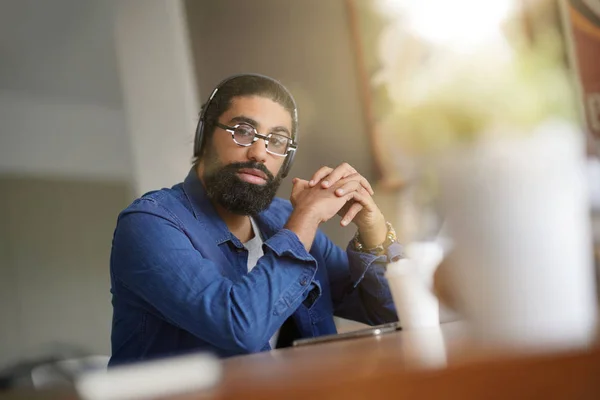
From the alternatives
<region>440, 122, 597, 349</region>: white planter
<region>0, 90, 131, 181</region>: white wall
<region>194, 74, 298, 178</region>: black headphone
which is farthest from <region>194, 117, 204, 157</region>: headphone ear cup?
<region>440, 122, 597, 349</region>: white planter

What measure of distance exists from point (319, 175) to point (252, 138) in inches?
4.7

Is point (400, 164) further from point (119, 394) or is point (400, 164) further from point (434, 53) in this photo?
point (119, 394)

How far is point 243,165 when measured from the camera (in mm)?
948

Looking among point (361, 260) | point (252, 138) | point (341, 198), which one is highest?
point (252, 138)

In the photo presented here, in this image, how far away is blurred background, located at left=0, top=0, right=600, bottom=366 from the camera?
80 centimetres

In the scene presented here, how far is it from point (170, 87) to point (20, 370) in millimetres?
453

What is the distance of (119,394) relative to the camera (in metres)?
0.44

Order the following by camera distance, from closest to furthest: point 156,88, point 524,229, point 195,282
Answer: point 524,229, point 195,282, point 156,88

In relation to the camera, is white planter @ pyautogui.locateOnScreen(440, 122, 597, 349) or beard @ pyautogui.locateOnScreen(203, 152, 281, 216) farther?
beard @ pyautogui.locateOnScreen(203, 152, 281, 216)

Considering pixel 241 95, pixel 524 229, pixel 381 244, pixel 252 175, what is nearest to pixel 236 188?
pixel 252 175

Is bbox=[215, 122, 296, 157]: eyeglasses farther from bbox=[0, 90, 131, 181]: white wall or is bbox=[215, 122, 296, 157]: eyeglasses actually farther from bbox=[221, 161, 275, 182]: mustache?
bbox=[0, 90, 131, 181]: white wall

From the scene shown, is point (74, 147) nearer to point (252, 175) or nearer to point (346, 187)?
point (252, 175)

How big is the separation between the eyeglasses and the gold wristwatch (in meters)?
0.19

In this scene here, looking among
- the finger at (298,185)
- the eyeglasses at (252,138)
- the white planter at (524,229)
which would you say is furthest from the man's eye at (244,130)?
the white planter at (524,229)
